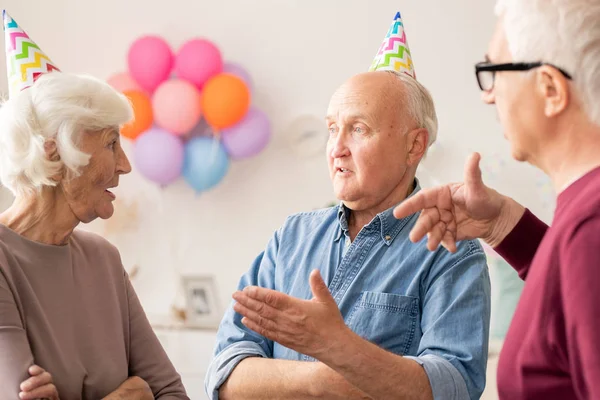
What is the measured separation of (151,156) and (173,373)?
1645 millimetres

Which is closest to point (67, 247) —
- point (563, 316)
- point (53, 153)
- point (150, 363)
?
point (53, 153)

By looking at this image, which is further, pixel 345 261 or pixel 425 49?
pixel 425 49

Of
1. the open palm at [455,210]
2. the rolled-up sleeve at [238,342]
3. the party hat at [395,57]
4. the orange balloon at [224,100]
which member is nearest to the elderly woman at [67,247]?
the rolled-up sleeve at [238,342]

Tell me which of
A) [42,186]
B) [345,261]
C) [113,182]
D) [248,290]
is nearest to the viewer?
[248,290]

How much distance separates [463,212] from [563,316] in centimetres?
48

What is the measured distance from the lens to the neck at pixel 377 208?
1.89 meters

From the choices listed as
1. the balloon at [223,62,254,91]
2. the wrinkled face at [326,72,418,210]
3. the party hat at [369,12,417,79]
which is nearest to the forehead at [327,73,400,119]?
the wrinkled face at [326,72,418,210]

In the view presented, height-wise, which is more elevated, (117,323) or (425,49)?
(425,49)

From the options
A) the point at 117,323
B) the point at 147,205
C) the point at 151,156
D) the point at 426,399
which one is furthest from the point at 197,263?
the point at 426,399

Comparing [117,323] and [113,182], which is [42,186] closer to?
[113,182]

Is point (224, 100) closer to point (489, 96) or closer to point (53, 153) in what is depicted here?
point (53, 153)

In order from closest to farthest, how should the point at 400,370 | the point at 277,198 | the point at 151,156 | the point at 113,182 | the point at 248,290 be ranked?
the point at 248,290 < the point at 400,370 < the point at 113,182 < the point at 151,156 < the point at 277,198

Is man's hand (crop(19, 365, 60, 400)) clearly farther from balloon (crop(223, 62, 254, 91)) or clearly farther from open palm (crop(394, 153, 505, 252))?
balloon (crop(223, 62, 254, 91))

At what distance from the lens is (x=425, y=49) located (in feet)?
11.7
